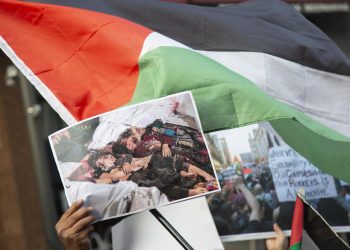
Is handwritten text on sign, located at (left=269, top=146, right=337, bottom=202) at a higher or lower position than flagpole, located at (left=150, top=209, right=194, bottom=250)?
lower

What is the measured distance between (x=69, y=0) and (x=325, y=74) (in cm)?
129

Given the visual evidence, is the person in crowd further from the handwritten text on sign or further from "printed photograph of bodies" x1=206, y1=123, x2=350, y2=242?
the handwritten text on sign

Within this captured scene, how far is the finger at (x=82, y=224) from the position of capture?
2.85m

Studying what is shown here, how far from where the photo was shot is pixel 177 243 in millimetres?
3465

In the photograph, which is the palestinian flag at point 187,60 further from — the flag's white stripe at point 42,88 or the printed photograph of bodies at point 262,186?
the printed photograph of bodies at point 262,186

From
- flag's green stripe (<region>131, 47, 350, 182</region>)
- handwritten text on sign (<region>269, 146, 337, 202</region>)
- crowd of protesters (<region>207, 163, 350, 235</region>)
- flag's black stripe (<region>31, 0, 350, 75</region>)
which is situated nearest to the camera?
flag's green stripe (<region>131, 47, 350, 182</region>)

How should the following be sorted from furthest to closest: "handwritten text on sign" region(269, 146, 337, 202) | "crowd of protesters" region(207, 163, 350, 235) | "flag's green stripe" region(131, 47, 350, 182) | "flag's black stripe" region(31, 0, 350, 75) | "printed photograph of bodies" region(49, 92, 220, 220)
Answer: "handwritten text on sign" region(269, 146, 337, 202), "crowd of protesters" region(207, 163, 350, 235), "flag's black stripe" region(31, 0, 350, 75), "flag's green stripe" region(131, 47, 350, 182), "printed photograph of bodies" region(49, 92, 220, 220)

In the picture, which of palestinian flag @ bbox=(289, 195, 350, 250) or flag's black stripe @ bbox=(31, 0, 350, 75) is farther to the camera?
flag's black stripe @ bbox=(31, 0, 350, 75)

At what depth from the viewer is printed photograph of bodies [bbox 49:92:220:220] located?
9.29 feet

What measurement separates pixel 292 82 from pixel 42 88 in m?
1.16

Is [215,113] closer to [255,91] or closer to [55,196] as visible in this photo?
[255,91]

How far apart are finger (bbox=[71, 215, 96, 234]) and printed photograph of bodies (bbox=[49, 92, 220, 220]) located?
3 centimetres

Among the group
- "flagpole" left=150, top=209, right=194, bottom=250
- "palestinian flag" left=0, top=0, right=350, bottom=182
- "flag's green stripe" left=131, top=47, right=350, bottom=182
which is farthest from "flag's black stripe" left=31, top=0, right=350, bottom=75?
"flagpole" left=150, top=209, right=194, bottom=250

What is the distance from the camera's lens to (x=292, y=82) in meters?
3.46
